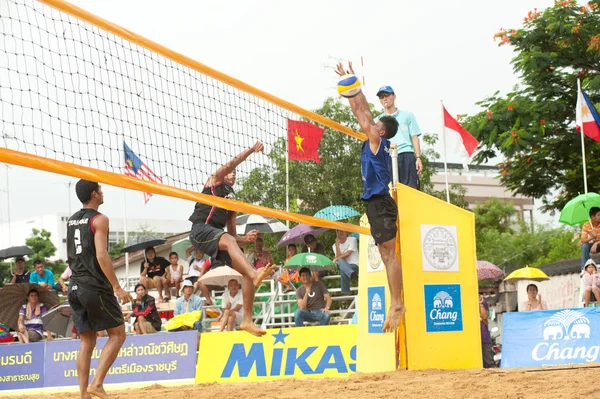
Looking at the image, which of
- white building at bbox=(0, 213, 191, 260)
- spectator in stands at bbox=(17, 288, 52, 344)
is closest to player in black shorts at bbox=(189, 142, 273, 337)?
spectator in stands at bbox=(17, 288, 52, 344)

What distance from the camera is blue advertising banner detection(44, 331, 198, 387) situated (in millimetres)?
11242

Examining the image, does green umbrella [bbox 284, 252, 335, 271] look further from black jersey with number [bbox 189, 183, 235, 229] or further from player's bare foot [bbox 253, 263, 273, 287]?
player's bare foot [bbox 253, 263, 273, 287]

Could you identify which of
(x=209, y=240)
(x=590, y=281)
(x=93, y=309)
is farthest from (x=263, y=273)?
(x=590, y=281)

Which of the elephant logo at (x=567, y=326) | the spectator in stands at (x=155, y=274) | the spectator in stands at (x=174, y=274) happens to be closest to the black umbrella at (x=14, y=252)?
the spectator in stands at (x=155, y=274)

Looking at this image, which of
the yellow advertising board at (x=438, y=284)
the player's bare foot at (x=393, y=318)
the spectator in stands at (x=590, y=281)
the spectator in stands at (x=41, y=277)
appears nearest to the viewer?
the player's bare foot at (x=393, y=318)

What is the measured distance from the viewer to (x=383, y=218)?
25.5 ft

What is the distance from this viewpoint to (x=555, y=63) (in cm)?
2012

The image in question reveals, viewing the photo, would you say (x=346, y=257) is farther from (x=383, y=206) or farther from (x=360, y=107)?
(x=360, y=107)

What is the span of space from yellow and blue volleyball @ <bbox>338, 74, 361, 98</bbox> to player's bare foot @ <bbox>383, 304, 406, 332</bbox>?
80.5 inches

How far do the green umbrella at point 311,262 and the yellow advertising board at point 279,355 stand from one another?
7.28 ft

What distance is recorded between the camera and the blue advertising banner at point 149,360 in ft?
36.9

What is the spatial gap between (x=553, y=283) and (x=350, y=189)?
6.72m

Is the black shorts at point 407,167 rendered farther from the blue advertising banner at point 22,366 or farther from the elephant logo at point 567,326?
the blue advertising banner at point 22,366

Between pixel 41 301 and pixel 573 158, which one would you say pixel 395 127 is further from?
pixel 573 158
